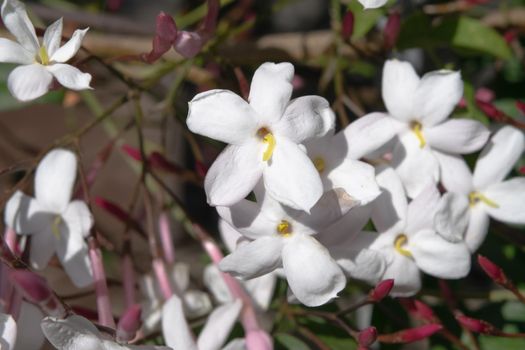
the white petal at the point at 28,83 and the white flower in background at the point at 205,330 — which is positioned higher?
the white petal at the point at 28,83

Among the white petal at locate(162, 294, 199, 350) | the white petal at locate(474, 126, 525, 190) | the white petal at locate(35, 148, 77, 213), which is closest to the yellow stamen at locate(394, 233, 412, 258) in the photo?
the white petal at locate(474, 126, 525, 190)

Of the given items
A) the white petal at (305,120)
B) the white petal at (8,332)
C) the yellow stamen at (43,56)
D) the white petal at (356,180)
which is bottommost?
the white petal at (8,332)

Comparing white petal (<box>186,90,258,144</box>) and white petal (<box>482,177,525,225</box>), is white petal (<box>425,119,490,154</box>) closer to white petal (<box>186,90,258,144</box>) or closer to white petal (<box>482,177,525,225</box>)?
white petal (<box>482,177,525,225</box>)

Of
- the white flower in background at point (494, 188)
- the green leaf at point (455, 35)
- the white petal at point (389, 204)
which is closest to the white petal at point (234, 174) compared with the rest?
the white petal at point (389, 204)

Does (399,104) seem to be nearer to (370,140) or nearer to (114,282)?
(370,140)

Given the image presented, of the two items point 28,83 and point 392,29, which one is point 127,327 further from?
point 392,29

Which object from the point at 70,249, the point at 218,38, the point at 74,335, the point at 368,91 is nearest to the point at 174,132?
the point at 368,91

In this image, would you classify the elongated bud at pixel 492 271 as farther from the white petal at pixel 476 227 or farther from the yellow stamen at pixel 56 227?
the yellow stamen at pixel 56 227
